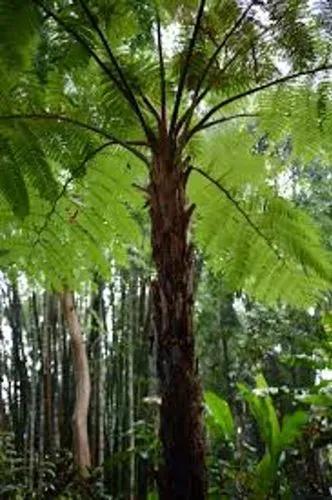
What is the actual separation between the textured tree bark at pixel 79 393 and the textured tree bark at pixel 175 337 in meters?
3.43

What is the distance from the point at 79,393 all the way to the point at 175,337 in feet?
12.0

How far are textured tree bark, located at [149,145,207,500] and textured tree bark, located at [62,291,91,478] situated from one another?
3.43 m

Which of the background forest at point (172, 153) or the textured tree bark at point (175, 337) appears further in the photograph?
the background forest at point (172, 153)

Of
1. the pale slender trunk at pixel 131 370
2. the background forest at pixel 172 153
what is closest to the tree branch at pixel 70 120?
the background forest at pixel 172 153

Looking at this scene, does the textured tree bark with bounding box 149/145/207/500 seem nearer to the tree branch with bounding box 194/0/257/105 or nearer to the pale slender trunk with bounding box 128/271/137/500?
the tree branch with bounding box 194/0/257/105

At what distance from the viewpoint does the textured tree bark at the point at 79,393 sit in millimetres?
5066

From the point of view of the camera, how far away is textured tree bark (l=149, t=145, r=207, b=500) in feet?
5.52

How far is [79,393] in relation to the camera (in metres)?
5.27

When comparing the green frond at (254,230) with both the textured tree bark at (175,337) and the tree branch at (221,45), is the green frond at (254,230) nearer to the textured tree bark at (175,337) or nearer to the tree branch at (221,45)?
the tree branch at (221,45)

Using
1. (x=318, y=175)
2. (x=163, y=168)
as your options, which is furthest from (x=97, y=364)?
(x=163, y=168)

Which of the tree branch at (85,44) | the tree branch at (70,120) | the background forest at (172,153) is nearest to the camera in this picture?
the background forest at (172,153)

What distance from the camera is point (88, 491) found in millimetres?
4609

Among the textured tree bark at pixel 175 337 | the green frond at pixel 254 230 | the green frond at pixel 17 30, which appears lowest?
the textured tree bark at pixel 175 337

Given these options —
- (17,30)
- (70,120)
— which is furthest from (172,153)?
(17,30)
